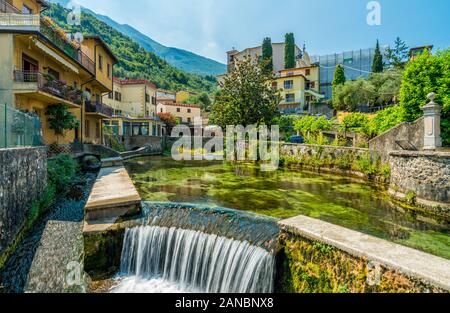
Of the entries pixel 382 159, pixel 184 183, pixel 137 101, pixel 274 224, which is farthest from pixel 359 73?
pixel 274 224

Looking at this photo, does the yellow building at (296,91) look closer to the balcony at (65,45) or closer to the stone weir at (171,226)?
the balcony at (65,45)

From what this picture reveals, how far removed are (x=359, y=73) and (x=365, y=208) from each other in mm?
57981

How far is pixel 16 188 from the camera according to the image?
645 cm

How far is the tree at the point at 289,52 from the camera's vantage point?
57438 millimetres

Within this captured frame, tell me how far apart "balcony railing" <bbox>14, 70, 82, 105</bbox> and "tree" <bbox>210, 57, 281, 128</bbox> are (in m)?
14.9

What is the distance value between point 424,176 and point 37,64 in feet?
65.5

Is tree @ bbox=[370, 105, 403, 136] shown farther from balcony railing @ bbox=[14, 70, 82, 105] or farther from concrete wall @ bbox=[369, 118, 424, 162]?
balcony railing @ bbox=[14, 70, 82, 105]

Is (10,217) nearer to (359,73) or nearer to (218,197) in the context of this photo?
(218,197)

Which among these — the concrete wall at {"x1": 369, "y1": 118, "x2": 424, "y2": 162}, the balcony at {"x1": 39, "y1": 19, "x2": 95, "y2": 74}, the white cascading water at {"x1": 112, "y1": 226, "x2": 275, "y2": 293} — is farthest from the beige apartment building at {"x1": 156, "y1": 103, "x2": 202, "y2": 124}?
the white cascading water at {"x1": 112, "y1": 226, "x2": 275, "y2": 293}

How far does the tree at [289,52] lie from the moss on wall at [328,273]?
194 feet

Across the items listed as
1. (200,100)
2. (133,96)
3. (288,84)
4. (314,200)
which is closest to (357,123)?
(314,200)

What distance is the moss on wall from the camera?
2758mm
